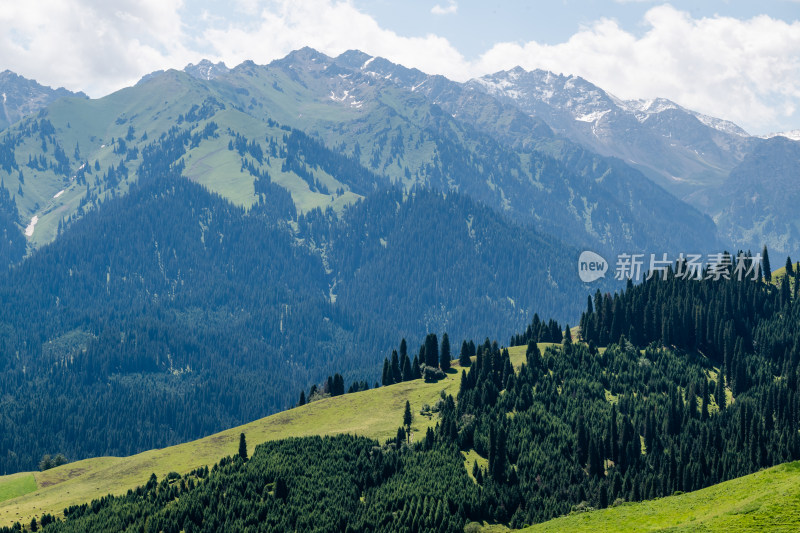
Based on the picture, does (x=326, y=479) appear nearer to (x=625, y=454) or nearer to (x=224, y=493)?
(x=224, y=493)

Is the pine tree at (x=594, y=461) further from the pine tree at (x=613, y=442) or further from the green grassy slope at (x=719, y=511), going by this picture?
the green grassy slope at (x=719, y=511)

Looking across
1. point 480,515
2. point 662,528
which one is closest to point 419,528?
point 480,515

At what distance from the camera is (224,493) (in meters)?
170

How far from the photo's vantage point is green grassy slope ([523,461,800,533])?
10244 cm

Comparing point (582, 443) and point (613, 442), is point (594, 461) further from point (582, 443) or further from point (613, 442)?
point (613, 442)

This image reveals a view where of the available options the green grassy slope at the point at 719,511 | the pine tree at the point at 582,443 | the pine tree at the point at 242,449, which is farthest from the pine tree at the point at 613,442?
the pine tree at the point at 242,449

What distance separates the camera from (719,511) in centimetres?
11400

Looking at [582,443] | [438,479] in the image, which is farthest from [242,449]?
[582,443]

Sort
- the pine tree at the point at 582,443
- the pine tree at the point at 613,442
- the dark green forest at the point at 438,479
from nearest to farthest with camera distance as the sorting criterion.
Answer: the dark green forest at the point at 438,479, the pine tree at the point at 582,443, the pine tree at the point at 613,442

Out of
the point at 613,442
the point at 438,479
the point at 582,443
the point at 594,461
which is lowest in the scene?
the point at 594,461

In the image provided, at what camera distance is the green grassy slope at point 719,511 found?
102438 millimetres

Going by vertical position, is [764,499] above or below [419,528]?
above

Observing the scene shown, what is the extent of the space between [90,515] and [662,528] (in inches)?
4436

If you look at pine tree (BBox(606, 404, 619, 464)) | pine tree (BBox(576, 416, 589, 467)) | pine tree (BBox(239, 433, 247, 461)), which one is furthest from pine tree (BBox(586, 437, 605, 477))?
pine tree (BBox(239, 433, 247, 461))
